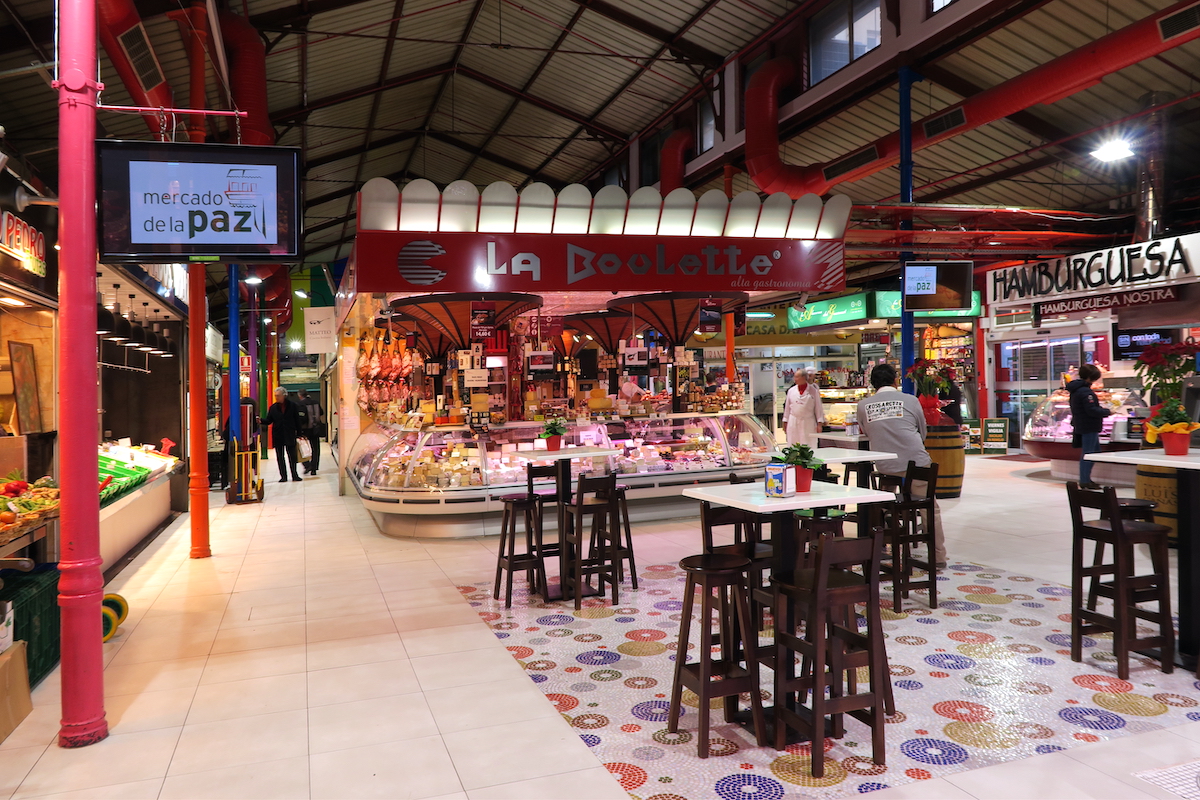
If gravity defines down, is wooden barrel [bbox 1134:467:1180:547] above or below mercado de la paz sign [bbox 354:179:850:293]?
below

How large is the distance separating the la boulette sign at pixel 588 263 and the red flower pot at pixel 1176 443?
168 inches

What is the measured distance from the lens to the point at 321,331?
1566cm

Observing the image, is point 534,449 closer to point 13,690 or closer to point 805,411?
point 805,411

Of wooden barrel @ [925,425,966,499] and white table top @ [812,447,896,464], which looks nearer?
white table top @ [812,447,896,464]

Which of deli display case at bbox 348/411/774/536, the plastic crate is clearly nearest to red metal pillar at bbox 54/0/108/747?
the plastic crate

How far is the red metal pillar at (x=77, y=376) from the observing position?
10.9 ft

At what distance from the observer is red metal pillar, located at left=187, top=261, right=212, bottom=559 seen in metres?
7.22

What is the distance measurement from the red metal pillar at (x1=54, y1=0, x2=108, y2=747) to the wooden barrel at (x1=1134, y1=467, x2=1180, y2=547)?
7607mm

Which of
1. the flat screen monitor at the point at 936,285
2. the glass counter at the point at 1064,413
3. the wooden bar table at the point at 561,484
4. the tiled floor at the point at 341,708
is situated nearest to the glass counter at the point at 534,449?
the wooden bar table at the point at 561,484

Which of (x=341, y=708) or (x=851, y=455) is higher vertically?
(x=851, y=455)

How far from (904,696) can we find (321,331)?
14.3 metres

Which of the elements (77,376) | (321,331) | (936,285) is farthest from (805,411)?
(321,331)

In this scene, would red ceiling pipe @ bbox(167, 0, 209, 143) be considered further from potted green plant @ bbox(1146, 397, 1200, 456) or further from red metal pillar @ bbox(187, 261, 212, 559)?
potted green plant @ bbox(1146, 397, 1200, 456)

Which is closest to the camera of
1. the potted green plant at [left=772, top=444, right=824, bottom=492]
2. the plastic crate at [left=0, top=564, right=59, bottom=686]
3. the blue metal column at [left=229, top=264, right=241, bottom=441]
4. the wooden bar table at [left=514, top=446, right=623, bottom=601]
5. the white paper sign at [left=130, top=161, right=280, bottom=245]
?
the white paper sign at [left=130, top=161, right=280, bottom=245]
